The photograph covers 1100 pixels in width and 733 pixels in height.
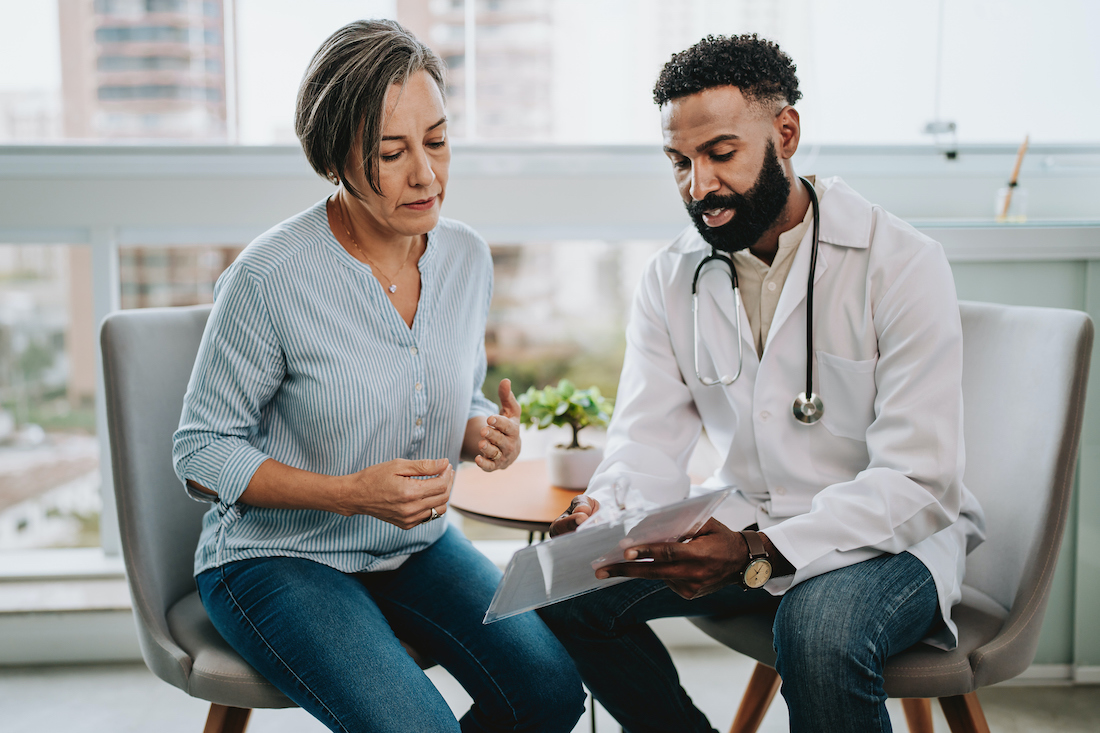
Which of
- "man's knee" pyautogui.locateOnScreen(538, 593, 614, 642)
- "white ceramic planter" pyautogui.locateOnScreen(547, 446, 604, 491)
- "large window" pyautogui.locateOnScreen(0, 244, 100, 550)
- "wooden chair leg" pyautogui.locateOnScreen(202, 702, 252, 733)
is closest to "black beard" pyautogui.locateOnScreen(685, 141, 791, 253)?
"white ceramic planter" pyautogui.locateOnScreen(547, 446, 604, 491)

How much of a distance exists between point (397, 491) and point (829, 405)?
0.71m

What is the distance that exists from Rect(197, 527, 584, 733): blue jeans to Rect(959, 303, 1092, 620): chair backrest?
0.73 m

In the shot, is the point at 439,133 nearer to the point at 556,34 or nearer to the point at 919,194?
the point at 556,34

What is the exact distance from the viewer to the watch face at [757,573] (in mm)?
1122

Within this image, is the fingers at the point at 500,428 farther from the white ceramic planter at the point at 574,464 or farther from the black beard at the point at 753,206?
the black beard at the point at 753,206

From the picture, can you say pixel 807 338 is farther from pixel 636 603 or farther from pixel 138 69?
pixel 138 69

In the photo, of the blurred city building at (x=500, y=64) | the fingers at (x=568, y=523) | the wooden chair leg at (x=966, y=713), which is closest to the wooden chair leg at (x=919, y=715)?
the wooden chair leg at (x=966, y=713)

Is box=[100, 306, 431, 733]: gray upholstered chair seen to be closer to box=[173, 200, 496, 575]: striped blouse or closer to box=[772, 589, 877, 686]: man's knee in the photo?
box=[173, 200, 496, 575]: striped blouse

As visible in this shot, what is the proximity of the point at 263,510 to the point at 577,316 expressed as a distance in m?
1.37

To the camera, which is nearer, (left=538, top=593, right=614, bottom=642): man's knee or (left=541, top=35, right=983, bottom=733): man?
(left=541, top=35, right=983, bottom=733): man

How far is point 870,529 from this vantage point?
1148mm

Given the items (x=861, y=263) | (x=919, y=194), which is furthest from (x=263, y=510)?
(x=919, y=194)

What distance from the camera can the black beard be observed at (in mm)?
1306

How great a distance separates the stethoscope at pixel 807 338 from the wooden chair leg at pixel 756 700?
1.79 ft
